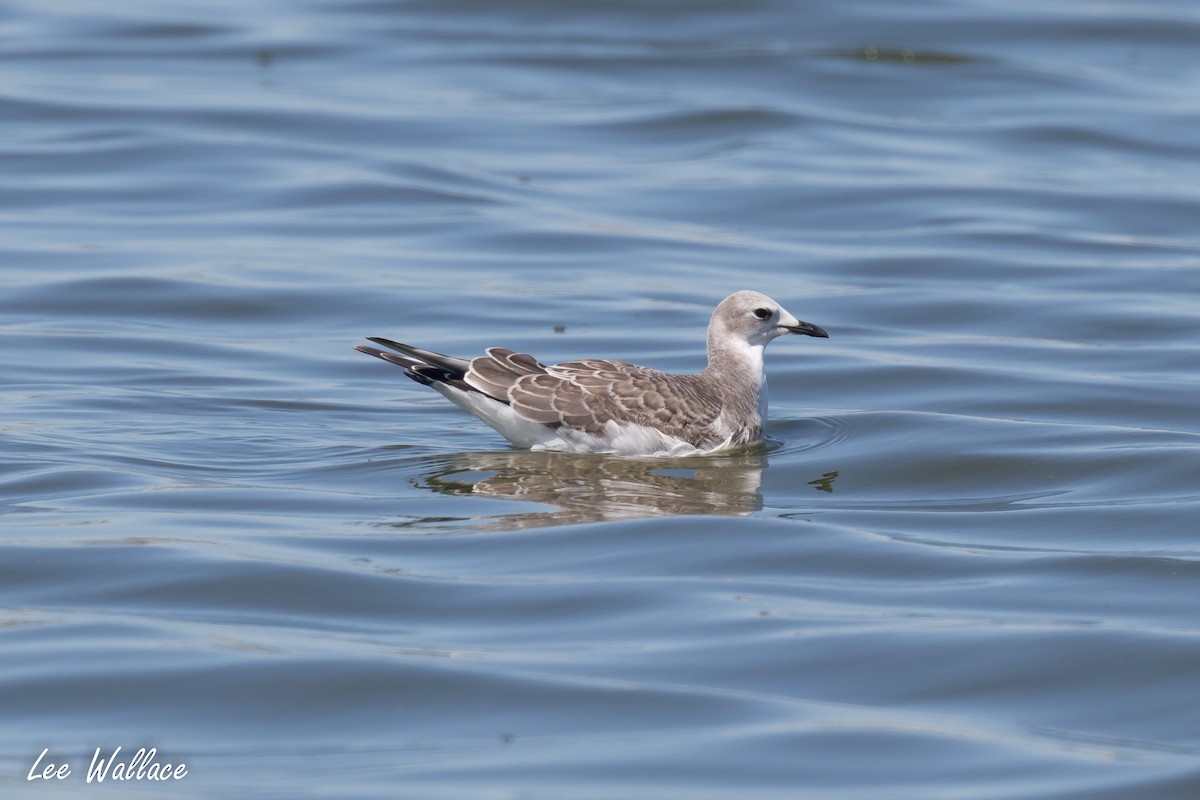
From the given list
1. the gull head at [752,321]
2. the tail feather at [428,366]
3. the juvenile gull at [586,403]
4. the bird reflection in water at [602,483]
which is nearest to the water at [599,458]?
the bird reflection in water at [602,483]

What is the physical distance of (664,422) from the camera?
11.8 metres

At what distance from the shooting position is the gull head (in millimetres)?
12633

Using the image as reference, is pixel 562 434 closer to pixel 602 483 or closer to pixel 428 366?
pixel 602 483

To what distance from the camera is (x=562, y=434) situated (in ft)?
38.3

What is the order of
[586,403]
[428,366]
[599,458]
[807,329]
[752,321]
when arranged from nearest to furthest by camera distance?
[428,366] → [586,403] → [599,458] → [807,329] → [752,321]

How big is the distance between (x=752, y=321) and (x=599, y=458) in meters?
1.64

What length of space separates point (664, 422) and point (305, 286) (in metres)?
5.91

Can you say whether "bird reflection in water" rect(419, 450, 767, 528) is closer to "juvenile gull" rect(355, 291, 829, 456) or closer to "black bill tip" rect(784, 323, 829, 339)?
"juvenile gull" rect(355, 291, 829, 456)

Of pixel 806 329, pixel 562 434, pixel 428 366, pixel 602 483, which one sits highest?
pixel 806 329

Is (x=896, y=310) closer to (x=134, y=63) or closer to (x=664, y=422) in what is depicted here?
(x=664, y=422)

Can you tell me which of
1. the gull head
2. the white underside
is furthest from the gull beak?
the white underside

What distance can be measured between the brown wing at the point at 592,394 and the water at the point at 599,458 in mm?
330

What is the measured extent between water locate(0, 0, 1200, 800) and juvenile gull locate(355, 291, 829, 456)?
0.63 feet

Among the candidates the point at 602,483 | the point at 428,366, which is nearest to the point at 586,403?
the point at 602,483
